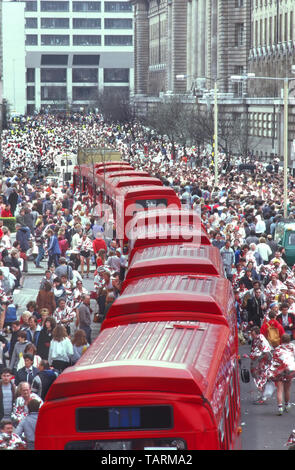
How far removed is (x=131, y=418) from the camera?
9.05m

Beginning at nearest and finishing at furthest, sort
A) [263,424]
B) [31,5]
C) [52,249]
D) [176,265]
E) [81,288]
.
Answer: [263,424] < [176,265] < [81,288] < [52,249] < [31,5]

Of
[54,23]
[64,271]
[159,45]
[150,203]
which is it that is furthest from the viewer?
[54,23]

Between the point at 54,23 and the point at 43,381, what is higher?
the point at 54,23

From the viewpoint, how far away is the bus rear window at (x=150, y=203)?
2925 centimetres

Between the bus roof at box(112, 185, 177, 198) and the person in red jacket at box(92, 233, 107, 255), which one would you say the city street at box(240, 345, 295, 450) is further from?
the bus roof at box(112, 185, 177, 198)

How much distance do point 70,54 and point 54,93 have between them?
743 centimetres

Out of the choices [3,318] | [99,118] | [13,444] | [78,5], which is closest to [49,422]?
[13,444]

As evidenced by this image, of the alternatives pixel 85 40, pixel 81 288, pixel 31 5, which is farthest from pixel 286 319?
pixel 31 5

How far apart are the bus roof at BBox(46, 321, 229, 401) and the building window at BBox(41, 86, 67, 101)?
607 ft

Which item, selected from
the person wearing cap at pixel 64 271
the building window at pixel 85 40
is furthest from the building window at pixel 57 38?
the person wearing cap at pixel 64 271

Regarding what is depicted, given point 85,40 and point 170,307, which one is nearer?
point 170,307

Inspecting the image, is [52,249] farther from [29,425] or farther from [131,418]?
[131,418]
